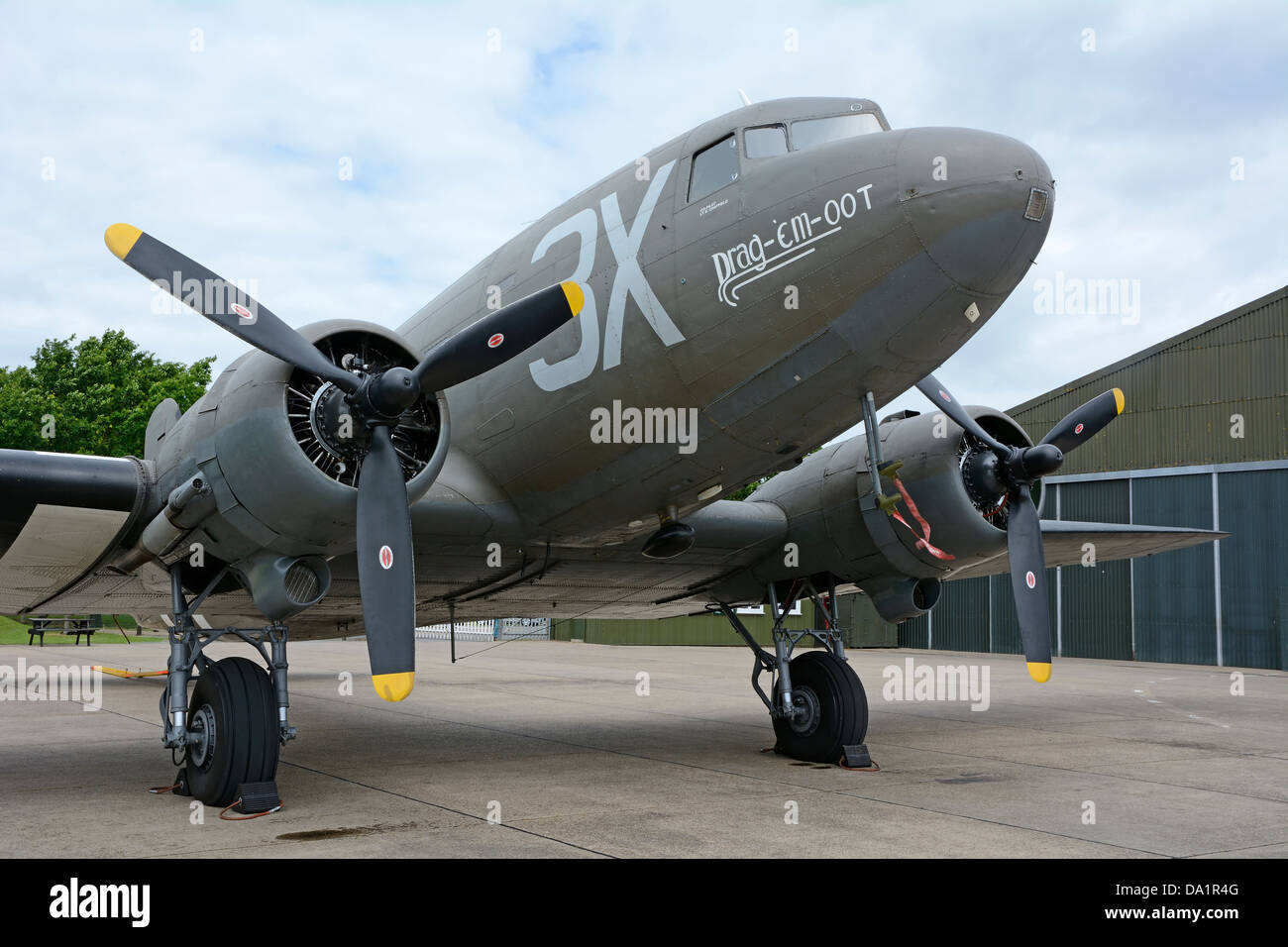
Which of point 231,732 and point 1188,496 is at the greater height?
point 1188,496

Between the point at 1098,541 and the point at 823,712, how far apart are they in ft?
16.2

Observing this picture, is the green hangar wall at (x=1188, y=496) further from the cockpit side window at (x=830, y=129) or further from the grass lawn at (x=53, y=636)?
the grass lawn at (x=53, y=636)

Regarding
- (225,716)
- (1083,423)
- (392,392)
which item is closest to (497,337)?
(392,392)

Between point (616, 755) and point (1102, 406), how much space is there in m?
6.37

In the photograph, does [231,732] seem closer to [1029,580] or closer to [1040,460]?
[1029,580]

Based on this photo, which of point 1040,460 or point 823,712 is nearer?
point 1040,460

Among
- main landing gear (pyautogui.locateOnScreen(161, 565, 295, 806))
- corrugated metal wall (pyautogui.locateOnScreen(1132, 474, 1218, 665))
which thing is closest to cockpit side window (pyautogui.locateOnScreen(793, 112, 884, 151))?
Result: main landing gear (pyautogui.locateOnScreen(161, 565, 295, 806))

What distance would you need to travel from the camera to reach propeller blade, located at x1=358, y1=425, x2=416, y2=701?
23.6 ft

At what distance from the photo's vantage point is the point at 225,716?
755 centimetres

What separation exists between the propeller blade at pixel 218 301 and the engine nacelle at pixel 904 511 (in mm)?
5432

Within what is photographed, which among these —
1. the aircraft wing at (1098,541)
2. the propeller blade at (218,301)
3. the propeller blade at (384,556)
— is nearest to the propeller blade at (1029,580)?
the aircraft wing at (1098,541)

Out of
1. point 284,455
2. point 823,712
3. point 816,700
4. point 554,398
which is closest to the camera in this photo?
point 284,455

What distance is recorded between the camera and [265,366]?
743 cm

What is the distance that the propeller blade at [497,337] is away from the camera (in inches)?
285
